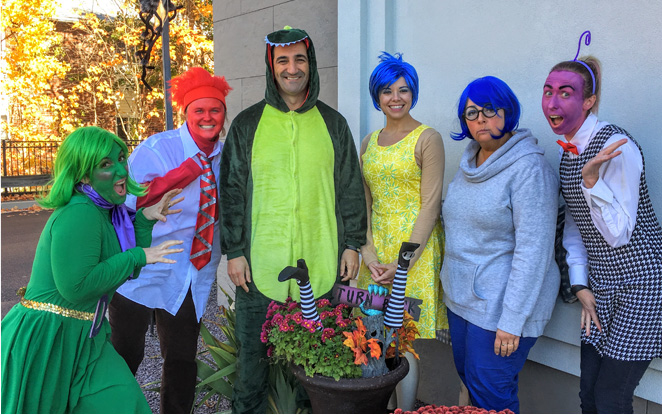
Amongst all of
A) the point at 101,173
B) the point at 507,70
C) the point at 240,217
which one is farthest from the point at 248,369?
the point at 507,70

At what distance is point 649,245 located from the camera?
2049 millimetres

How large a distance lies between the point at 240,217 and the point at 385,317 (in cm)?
88

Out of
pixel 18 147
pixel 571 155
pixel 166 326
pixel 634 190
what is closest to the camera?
pixel 634 190

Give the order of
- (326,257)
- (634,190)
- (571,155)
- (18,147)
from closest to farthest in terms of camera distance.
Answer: (634,190) < (571,155) < (326,257) < (18,147)

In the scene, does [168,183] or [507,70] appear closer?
[168,183]

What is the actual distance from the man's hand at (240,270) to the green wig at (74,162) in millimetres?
847

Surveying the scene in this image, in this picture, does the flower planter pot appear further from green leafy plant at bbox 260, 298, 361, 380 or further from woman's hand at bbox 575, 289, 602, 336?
woman's hand at bbox 575, 289, 602, 336

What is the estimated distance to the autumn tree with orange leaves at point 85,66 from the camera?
13828mm

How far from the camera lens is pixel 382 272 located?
2.65 m

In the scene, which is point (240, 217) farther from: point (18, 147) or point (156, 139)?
point (18, 147)

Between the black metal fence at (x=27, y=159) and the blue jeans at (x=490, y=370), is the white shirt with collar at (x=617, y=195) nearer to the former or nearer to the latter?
the blue jeans at (x=490, y=370)

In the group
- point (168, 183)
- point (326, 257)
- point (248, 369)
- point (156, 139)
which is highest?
point (156, 139)

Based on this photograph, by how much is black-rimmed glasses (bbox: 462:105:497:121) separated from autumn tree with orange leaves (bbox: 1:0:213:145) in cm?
1335

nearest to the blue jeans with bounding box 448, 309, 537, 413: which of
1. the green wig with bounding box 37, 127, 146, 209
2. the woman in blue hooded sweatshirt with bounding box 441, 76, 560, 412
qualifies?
the woman in blue hooded sweatshirt with bounding box 441, 76, 560, 412
